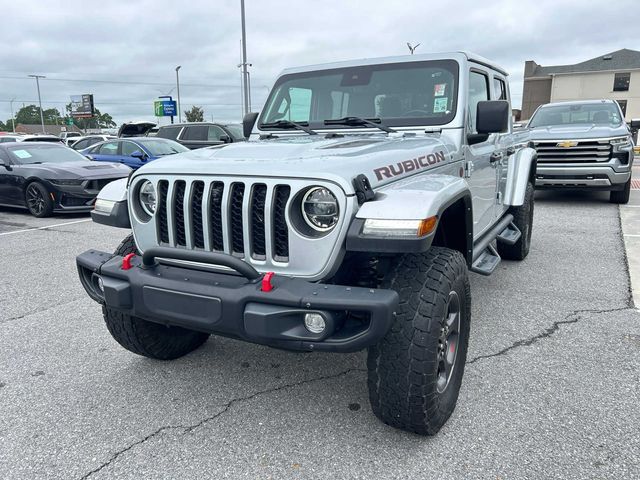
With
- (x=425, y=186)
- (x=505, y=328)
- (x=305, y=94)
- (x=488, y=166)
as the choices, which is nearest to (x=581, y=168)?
(x=488, y=166)

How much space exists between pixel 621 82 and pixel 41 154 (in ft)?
157

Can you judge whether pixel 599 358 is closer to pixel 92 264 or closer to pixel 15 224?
pixel 92 264

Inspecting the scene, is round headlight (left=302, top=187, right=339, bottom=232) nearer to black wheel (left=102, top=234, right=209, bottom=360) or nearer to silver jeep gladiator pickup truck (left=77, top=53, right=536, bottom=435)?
silver jeep gladiator pickup truck (left=77, top=53, right=536, bottom=435)

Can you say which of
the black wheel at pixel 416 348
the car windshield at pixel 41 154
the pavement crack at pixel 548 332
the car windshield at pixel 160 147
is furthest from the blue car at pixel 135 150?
the black wheel at pixel 416 348

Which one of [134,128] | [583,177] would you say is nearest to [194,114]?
[134,128]

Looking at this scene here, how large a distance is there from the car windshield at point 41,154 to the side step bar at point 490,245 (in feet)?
26.5

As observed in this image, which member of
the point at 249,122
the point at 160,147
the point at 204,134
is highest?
the point at 249,122

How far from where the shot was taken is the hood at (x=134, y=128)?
1953cm

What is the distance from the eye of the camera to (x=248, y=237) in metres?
2.29

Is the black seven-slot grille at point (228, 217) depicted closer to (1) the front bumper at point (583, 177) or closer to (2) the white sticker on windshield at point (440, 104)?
(2) the white sticker on windshield at point (440, 104)

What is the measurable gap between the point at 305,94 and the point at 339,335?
234 cm

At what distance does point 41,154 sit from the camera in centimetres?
971

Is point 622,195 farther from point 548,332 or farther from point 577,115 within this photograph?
point 548,332

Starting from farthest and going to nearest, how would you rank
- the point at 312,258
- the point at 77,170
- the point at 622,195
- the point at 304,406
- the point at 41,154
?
the point at 41,154
the point at 622,195
the point at 77,170
the point at 304,406
the point at 312,258
